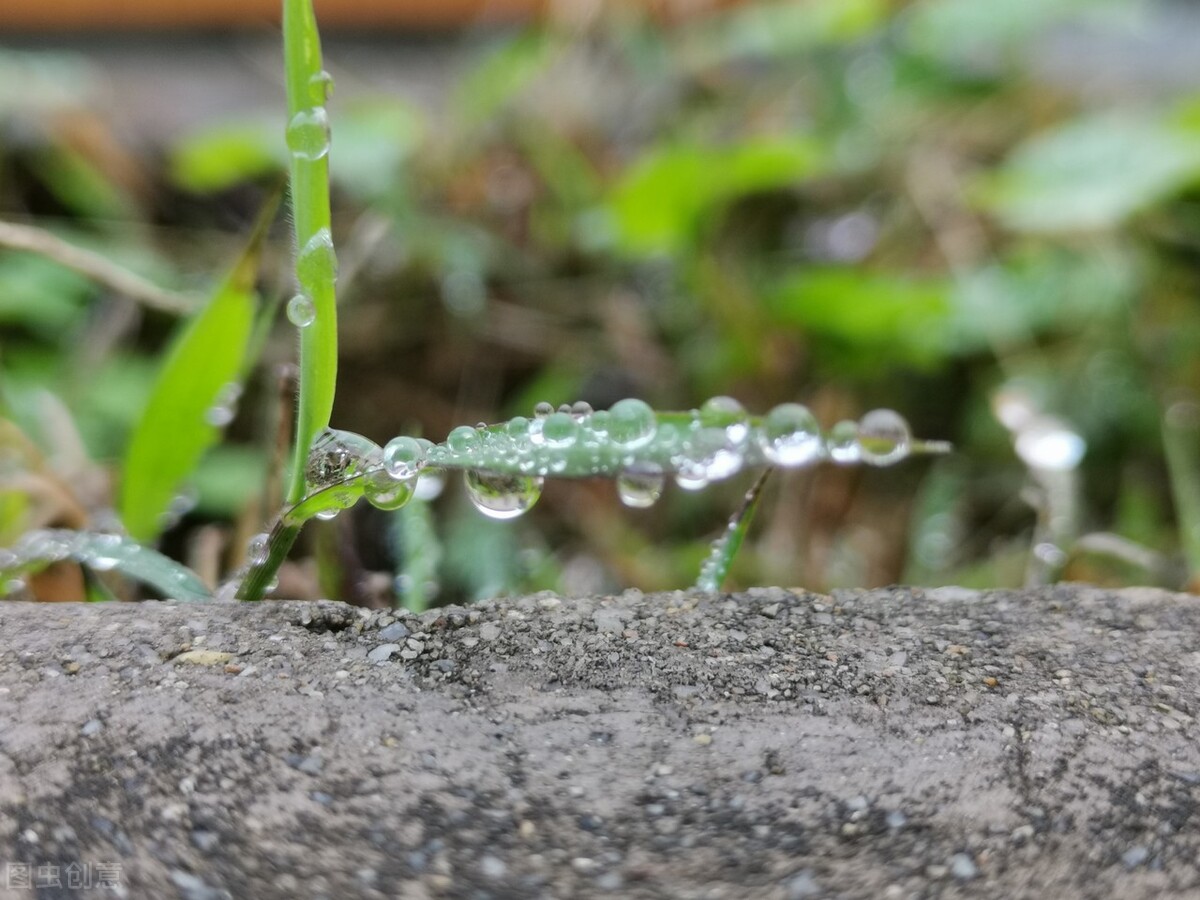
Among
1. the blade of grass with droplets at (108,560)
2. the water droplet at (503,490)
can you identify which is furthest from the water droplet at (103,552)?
the water droplet at (503,490)

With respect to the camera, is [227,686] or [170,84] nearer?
[227,686]

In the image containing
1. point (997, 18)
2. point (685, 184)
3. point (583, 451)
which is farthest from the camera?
point (997, 18)

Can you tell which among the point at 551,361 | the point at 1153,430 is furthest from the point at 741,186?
the point at 1153,430

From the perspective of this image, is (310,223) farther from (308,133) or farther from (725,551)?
(725,551)

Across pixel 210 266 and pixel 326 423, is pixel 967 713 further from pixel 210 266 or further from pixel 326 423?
pixel 210 266

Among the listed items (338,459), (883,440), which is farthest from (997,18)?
(338,459)

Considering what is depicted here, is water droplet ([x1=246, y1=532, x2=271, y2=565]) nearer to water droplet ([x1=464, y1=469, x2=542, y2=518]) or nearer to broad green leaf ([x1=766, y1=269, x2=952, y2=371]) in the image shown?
water droplet ([x1=464, y1=469, x2=542, y2=518])
